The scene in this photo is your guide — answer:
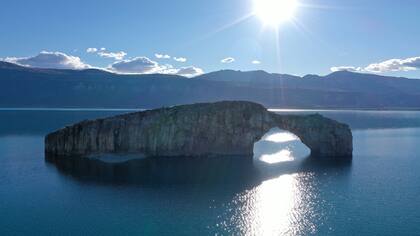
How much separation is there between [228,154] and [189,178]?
32731 mm

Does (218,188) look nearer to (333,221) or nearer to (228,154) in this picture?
(333,221)

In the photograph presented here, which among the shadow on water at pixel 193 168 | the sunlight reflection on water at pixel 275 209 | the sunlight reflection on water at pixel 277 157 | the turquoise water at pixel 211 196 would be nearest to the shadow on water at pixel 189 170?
the shadow on water at pixel 193 168

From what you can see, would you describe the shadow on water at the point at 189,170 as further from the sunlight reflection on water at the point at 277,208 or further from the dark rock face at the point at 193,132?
the dark rock face at the point at 193,132

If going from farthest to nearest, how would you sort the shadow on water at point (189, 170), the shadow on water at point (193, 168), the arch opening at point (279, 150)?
the arch opening at point (279, 150) → the shadow on water at point (193, 168) → the shadow on water at point (189, 170)

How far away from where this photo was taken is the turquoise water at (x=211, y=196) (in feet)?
196

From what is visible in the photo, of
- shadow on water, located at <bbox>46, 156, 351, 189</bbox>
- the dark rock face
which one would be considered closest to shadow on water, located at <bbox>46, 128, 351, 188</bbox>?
shadow on water, located at <bbox>46, 156, 351, 189</bbox>

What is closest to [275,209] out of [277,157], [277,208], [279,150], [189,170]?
[277,208]

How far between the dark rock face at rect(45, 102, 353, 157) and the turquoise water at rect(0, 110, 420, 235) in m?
6.47

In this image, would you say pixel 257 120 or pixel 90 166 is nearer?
pixel 90 166

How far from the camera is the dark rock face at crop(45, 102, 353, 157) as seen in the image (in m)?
118

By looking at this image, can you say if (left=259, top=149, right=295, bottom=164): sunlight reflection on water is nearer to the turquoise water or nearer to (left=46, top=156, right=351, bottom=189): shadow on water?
the turquoise water

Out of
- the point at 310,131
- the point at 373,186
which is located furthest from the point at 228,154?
the point at 373,186

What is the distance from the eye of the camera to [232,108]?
124 meters

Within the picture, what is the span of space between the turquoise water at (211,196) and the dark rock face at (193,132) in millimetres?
6468
